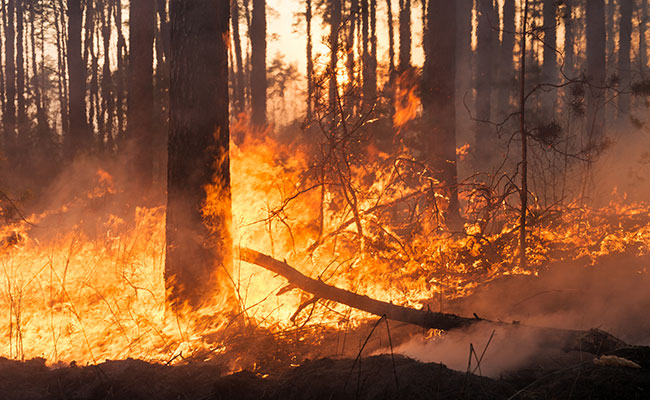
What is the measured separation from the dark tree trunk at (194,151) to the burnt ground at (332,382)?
140 centimetres

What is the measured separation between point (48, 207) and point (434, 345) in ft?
35.3

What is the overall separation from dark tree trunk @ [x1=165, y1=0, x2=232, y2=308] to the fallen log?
43 centimetres

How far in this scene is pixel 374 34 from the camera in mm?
27812

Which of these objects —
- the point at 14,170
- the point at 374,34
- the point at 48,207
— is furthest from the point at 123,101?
the point at 374,34

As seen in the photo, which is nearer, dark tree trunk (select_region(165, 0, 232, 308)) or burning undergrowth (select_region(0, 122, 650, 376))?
burning undergrowth (select_region(0, 122, 650, 376))

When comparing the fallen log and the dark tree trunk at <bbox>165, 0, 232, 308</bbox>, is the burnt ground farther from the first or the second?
the dark tree trunk at <bbox>165, 0, 232, 308</bbox>

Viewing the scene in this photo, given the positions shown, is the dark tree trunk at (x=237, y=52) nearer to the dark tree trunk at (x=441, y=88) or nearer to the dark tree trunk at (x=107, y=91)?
the dark tree trunk at (x=107, y=91)

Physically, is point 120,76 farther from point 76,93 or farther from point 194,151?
point 194,151

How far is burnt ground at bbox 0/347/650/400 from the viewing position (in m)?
2.17

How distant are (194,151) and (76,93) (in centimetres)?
1197

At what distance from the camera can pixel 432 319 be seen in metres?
3.44

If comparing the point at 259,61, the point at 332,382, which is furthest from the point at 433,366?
the point at 259,61

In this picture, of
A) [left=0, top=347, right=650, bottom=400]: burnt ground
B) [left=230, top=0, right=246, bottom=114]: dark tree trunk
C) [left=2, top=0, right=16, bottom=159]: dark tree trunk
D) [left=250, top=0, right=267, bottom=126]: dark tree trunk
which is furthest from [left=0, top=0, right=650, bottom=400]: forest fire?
[left=230, top=0, right=246, bottom=114]: dark tree trunk

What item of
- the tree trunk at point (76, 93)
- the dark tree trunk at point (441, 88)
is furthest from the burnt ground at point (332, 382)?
the tree trunk at point (76, 93)
